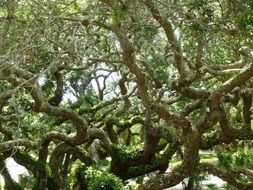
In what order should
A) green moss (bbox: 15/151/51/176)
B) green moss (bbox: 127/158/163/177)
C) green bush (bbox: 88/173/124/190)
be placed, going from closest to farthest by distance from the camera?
green bush (bbox: 88/173/124/190) → green moss (bbox: 127/158/163/177) → green moss (bbox: 15/151/51/176)

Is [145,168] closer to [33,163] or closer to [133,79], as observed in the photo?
[133,79]

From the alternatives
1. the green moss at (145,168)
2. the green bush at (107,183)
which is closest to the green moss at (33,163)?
the green bush at (107,183)

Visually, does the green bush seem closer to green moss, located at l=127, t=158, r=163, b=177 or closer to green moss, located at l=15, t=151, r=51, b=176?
green moss, located at l=127, t=158, r=163, b=177

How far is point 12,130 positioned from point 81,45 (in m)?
3.45

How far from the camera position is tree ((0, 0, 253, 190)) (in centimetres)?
666

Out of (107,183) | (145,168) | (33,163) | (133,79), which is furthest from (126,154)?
(33,163)

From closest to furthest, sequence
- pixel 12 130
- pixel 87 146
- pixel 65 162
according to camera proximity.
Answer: pixel 12 130, pixel 87 146, pixel 65 162

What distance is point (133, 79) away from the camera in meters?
9.95

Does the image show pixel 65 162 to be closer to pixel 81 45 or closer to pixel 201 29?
pixel 81 45

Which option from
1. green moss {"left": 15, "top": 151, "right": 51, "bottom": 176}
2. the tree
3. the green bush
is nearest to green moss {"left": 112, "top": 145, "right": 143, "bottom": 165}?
the tree

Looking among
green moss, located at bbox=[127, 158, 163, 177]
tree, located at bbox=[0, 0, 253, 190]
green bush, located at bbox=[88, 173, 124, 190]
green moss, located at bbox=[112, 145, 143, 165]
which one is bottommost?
green bush, located at bbox=[88, 173, 124, 190]

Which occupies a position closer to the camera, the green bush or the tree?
the tree

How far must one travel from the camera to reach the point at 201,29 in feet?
A: 22.3

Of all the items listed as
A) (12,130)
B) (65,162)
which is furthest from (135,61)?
(65,162)
